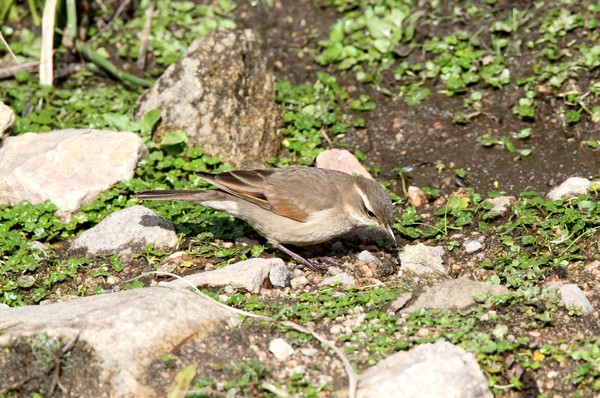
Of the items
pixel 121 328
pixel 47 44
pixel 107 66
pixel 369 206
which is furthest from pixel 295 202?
pixel 47 44

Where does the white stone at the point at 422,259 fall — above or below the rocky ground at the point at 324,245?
below

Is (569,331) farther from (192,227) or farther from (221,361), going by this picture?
(192,227)

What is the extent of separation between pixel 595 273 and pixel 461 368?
2113 millimetres

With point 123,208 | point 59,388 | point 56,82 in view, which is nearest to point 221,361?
point 59,388

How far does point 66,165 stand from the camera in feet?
27.3

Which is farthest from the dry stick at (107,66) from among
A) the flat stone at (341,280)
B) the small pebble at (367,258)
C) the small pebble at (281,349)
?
the small pebble at (281,349)

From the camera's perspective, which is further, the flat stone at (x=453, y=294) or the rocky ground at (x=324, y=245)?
the flat stone at (x=453, y=294)

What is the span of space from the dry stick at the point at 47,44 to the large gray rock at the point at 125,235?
2.96 m

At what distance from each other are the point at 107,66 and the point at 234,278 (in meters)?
4.68

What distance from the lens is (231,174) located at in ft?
24.9

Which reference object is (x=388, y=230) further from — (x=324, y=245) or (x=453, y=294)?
(x=453, y=294)

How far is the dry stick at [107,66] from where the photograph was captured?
10.0m

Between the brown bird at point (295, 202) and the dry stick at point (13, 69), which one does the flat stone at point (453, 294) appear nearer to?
the brown bird at point (295, 202)

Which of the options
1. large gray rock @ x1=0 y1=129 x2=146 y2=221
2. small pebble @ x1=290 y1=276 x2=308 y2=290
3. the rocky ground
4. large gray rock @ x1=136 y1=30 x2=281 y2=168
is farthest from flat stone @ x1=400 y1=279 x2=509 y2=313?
large gray rock @ x1=0 y1=129 x2=146 y2=221
